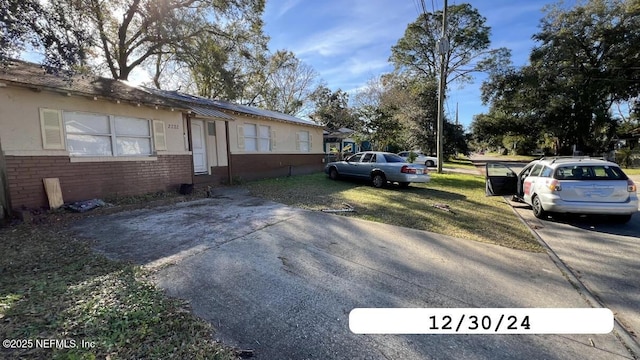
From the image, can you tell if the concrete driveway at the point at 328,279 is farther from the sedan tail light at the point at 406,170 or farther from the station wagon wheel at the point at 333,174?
the station wagon wheel at the point at 333,174

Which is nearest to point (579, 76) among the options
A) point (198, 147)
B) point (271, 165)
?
point (271, 165)

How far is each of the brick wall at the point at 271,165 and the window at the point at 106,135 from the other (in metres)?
3.84

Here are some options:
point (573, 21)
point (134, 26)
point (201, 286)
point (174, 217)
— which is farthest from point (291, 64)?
point (201, 286)

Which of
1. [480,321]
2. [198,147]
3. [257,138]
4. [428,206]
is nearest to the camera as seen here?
[480,321]

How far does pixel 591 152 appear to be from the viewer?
1130 inches

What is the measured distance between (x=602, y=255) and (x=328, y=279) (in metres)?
4.81

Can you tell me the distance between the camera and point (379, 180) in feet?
37.1

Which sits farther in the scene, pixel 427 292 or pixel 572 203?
pixel 572 203

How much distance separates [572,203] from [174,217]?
9.01 meters

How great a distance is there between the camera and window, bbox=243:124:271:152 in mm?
13102

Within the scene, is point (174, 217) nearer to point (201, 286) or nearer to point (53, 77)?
point (201, 286)

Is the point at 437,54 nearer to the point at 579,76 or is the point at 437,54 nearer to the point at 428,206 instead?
the point at 579,76

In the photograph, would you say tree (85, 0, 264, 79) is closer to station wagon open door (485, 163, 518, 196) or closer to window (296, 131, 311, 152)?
window (296, 131, 311, 152)

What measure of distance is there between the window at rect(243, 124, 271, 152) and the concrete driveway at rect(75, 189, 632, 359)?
7.31 meters
